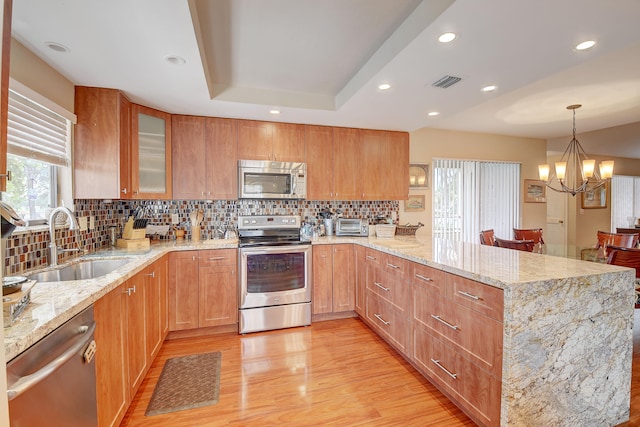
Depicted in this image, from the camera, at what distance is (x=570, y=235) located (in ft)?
19.6

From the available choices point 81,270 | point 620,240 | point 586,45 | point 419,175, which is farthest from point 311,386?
point 620,240

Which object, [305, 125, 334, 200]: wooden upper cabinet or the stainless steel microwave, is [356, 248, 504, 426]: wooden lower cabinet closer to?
[305, 125, 334, 200]: wooden upper cabinet

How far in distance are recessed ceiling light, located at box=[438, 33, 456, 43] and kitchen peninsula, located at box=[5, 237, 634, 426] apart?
1.33 meters

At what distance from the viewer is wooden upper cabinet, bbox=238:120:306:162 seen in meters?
3.34

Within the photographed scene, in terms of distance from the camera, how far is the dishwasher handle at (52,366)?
2.81 feet

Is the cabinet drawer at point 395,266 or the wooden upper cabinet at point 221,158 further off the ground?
the wooden upper cabinet at point 221,158

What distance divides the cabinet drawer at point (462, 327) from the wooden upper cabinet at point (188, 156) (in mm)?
2459

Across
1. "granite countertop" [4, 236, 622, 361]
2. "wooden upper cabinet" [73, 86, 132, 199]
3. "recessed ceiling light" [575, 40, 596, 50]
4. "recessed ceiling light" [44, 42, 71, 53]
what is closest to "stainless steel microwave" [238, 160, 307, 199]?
"granite countertop" [4, 236, 622, 361]

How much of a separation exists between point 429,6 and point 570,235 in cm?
646

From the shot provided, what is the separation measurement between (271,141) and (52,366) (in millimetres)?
2796

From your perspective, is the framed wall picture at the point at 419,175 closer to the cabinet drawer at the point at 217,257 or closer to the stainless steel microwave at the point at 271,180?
the stainless steel microwave at the point at 271,180

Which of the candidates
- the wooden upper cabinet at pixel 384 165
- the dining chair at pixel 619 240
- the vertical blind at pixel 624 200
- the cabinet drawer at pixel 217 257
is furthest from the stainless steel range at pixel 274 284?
the vertical blind at pixel 624 200

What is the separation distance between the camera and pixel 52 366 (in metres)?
0.99

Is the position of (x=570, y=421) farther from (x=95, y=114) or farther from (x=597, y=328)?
(x=95, y=114)
